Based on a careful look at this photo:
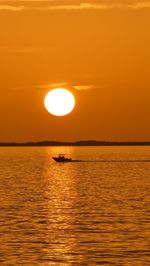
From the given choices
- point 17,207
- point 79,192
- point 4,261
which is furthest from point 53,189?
→ point 4,261

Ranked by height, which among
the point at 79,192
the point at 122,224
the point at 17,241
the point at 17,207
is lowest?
the point at 17,241

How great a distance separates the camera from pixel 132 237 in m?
68.1

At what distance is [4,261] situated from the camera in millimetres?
57312

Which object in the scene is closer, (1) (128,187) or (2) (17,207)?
(2) (17,207)

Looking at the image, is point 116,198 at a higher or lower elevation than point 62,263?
higher

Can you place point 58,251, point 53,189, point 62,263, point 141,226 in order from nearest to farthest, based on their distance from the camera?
point 62,263 → point 58,251 → point 141,226 → point 53,189

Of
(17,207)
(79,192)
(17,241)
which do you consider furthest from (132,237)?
Result: (79,192)

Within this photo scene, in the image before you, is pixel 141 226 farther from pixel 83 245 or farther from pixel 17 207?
pixel 17 207

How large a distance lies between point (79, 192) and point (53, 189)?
10.9 meters

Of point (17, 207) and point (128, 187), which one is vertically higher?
point (128, 187)

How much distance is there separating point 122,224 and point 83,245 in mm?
13605

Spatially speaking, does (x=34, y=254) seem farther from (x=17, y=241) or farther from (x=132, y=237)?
(x=132, y=237)

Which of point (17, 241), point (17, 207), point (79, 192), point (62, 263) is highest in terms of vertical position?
point (79, 192)

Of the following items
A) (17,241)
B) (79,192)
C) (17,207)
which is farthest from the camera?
(79,192)
